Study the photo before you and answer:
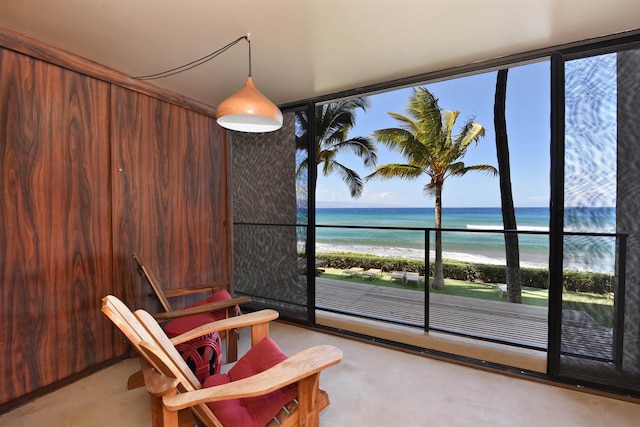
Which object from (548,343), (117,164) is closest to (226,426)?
(117,164)

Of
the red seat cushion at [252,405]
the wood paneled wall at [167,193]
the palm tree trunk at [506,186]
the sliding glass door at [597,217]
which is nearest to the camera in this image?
the red seat cushion at [252,405]

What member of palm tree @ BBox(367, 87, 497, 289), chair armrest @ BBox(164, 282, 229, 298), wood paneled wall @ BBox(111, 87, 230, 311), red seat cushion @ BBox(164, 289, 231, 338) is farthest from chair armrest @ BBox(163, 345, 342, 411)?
palm tree @ BBox(367, 87, 497, 289)

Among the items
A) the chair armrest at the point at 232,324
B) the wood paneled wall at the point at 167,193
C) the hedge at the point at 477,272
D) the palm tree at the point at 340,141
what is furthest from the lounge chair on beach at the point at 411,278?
the chair armrest at the point at 232,324

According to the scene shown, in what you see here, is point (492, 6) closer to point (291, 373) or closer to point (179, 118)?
point (291, 373)

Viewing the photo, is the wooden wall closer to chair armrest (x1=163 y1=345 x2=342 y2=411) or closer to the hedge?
chair armrest (x1=163 y1=345 x2=342 y2=411)

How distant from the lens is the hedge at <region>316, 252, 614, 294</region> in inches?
77.6

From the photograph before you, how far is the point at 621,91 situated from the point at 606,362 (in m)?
1.93

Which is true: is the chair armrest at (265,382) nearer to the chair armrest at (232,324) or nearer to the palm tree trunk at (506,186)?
the chair armrest at (232,324)

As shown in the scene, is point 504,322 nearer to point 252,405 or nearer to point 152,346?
point 252,405

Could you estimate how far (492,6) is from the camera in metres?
1.63

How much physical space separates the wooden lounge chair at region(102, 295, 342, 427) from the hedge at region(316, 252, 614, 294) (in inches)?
79.0

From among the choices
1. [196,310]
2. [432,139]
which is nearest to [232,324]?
[196,310]

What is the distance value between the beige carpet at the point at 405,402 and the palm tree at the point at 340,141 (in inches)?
152

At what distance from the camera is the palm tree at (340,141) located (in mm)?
6395
